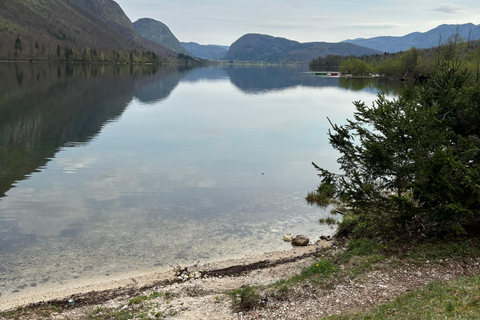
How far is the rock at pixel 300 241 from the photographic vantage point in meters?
18.7

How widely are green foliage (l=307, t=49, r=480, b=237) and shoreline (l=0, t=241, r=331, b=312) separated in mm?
3819

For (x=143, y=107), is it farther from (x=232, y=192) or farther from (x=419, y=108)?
(x=419, y=108)

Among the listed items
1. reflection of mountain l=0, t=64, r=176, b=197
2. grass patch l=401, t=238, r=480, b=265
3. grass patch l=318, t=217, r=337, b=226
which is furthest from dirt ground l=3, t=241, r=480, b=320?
reflection of mountain l=0, t=64, r=176, b=197

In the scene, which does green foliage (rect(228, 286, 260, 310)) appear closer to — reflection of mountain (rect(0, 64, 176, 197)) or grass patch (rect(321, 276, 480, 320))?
grass patch (rect(321, 276, 480, 320))

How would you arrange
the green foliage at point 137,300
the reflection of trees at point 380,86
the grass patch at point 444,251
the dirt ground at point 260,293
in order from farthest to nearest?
the reflection of trees at point 380,86 < the grass patch at point 444,251 < the green foliage at point 137,300 < the dirt ground at point 260,293

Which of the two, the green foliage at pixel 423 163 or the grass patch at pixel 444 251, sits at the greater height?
the green foliage at pixel 423 163

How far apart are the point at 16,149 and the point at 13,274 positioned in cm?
2368

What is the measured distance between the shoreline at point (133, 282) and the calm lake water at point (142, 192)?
0.54 meters

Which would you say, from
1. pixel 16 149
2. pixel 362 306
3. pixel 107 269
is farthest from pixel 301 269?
pixel 16 149

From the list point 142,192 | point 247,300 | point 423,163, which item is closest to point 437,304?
point 247,300

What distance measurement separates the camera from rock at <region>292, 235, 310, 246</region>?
18734 mm

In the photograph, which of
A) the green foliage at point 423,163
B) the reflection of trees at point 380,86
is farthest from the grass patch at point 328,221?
the reflection of trees at point 380,86

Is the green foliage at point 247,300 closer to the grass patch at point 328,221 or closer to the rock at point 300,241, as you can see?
the rock at point 300,241

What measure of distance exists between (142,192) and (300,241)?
→ 11408 millimetres
